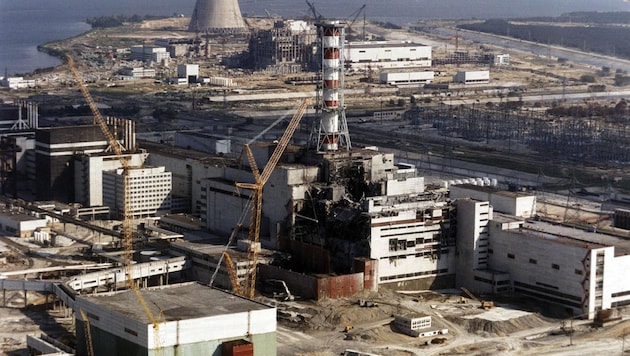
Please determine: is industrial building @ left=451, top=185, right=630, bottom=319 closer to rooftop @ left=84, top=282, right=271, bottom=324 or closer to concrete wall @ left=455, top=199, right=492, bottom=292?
concrete wall @ left=455, top=199, right=492, bottom=292

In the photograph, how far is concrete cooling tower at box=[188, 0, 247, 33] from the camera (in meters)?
112

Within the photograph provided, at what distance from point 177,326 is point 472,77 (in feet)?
199

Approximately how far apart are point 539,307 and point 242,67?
2346 inches

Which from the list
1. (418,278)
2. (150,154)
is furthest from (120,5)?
(418,278)

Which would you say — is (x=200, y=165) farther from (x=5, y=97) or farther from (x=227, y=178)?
(x=5, y=97)

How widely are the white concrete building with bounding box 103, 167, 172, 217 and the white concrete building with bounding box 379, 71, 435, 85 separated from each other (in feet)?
138

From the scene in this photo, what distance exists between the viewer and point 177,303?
2830 cm

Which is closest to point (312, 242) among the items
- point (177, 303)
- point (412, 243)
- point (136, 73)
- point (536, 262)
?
point (412, 243)

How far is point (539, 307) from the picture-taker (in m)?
33.0

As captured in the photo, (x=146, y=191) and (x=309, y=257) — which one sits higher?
(x=146, y=191)

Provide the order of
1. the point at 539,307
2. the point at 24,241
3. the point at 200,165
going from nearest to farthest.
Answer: the point at 539,307 < the point at 24,241 < the point at 200,165

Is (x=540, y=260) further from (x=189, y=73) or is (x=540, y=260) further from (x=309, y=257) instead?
(x=189, y=73)

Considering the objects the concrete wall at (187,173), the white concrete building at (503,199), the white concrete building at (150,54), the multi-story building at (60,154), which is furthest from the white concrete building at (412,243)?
the white concrete building at (150,54)

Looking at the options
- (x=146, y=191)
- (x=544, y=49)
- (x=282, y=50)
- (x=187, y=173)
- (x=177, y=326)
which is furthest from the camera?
(x=544, y=49)
